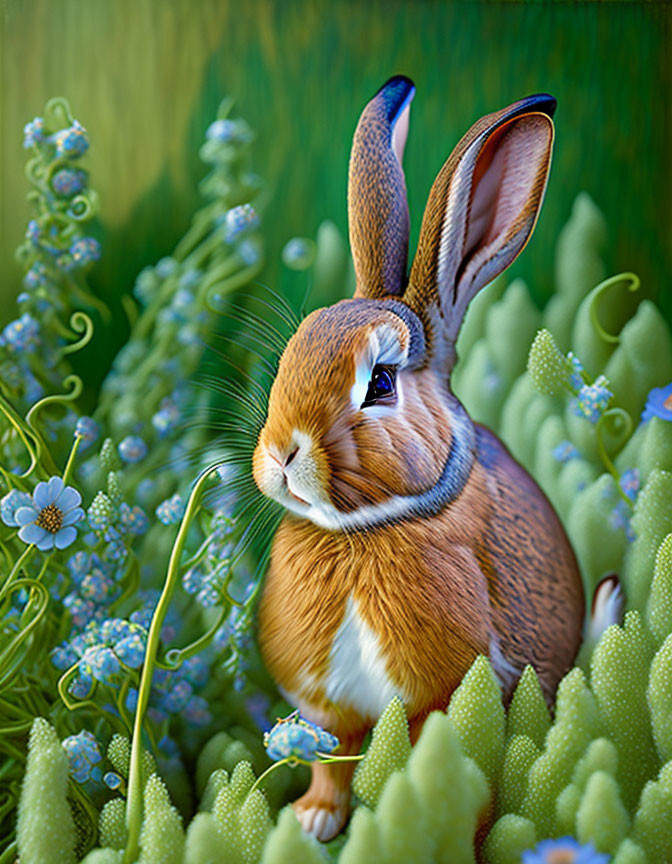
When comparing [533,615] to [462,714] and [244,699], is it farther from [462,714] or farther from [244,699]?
[244,699]

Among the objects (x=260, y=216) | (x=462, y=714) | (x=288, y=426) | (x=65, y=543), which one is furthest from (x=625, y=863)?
(x=260, y=216)

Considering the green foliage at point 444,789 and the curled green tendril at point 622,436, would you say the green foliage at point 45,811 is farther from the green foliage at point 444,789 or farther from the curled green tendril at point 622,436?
the curled green tendril at point 622,436

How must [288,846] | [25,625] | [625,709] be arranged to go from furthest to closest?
[25,625], [625,709], [288,846]

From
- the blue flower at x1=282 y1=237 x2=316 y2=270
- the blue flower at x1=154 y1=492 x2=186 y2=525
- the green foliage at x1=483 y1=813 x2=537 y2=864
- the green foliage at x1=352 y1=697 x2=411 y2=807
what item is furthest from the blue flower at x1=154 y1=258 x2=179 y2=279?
the green foliage at x1=483 y1=813 x2=537 y2=864

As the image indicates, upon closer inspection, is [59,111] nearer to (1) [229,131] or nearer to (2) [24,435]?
(1) [229,131]

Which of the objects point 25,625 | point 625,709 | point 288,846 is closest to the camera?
point 288,846

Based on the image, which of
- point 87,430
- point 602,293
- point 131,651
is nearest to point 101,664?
point 131,651

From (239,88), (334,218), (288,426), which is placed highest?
(239,88)
